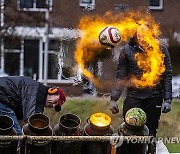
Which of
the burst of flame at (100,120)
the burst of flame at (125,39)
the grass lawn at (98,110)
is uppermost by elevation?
the burst of flame at (125,39)

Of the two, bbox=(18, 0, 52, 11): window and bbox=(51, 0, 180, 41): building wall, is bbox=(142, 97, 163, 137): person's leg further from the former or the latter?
bbox=(18, 0, 52, 11): window

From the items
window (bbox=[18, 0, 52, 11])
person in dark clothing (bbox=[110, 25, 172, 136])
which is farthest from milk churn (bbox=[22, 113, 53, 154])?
window (bbox=[18, 0, 52, 11])

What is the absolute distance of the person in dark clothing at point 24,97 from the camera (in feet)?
20.3

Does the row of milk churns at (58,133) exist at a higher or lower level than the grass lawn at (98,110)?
higher

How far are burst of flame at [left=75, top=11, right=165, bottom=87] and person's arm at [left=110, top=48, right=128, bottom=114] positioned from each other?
14 cm

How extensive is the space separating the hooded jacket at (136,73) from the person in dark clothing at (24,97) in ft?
4.09

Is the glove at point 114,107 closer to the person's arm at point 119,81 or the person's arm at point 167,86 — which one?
the person's arm at point 119,81

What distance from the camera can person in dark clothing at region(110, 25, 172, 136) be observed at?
752cm

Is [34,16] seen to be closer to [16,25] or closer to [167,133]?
[16,25]

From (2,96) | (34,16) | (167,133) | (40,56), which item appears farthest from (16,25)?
(2,96)

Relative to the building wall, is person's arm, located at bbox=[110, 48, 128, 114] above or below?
below

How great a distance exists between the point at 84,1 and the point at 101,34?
551 cm

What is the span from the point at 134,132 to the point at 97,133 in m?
0.31

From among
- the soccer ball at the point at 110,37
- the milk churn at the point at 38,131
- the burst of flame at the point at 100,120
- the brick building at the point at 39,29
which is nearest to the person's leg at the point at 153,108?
the soccer ball at the point at 110,37
